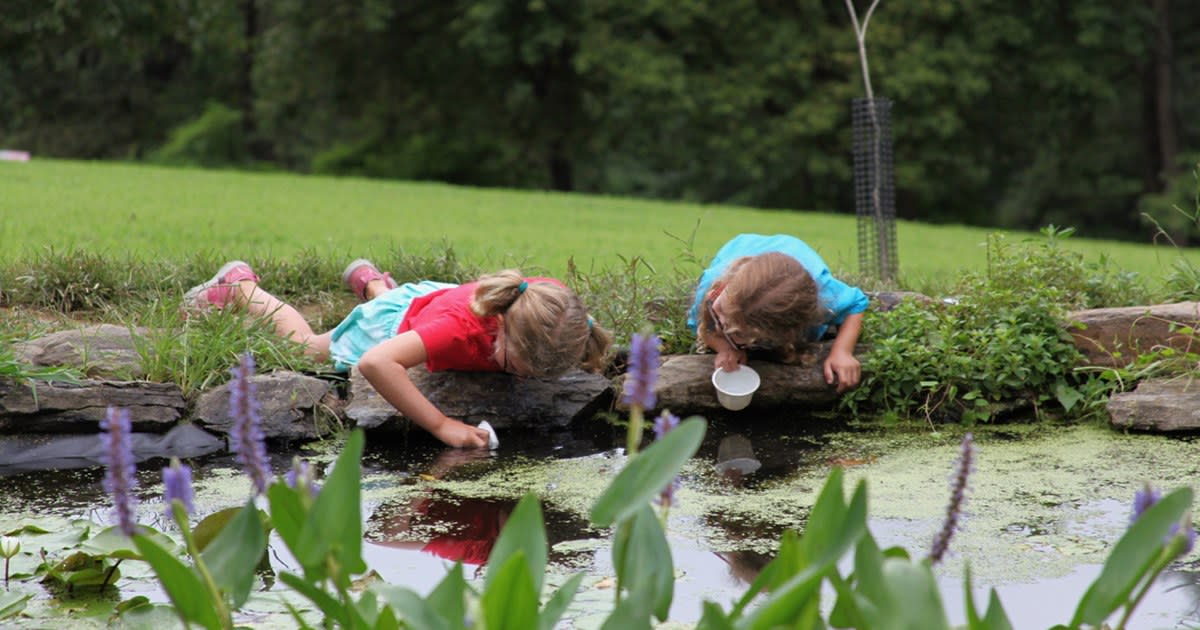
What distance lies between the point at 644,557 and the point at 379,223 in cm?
909

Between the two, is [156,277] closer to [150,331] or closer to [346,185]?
[150,331]

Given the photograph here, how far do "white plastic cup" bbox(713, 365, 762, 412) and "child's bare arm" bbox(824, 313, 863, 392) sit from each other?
0.34m

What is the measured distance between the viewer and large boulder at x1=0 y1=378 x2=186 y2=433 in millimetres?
4328

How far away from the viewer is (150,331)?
487 centimetres

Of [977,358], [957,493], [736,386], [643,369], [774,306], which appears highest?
[643,369]

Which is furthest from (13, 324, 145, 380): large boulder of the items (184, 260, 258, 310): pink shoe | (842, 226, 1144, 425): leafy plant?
(842, 226, 1144, 425): leafy plant

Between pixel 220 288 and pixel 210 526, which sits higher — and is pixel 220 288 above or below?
above

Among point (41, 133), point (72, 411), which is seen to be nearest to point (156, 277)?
point (72, 411)

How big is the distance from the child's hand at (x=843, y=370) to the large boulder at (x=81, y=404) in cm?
250

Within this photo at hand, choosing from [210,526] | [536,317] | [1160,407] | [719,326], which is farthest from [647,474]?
[1160,407]

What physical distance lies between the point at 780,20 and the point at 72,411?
19327mm

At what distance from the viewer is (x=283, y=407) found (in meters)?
4.59

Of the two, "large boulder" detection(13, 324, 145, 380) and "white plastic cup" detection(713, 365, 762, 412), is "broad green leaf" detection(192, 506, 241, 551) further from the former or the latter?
"white plastic cup" detection(713, 365, 762, 412)

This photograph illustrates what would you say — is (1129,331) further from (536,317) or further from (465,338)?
(465,338)
